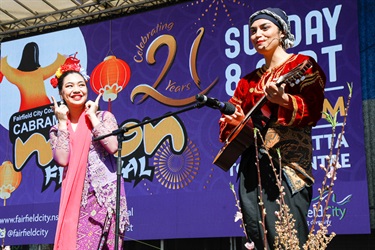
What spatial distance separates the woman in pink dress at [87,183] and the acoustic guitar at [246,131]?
716 millimetres

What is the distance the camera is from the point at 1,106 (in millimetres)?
7672

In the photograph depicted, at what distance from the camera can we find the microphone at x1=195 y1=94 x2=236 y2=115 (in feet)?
7.55

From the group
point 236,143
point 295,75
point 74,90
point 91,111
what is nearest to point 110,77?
point 74,90

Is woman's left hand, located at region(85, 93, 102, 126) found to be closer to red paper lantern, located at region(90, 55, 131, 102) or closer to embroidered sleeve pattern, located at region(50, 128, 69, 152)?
embroidered sleeve pattern, located at region(50, 128, 69, 152)

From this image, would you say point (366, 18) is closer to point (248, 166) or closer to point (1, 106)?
point (248, 166)

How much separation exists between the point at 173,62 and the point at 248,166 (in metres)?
4.11

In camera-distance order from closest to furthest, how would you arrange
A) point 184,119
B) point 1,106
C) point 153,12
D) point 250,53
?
point 250,53, point 184,119, point 153,12, point 1,106

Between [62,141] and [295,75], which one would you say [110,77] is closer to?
[62,141]

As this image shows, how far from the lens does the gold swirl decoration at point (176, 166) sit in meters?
6.13

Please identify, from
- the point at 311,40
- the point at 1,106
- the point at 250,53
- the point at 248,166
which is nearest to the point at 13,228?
the point at 1,106

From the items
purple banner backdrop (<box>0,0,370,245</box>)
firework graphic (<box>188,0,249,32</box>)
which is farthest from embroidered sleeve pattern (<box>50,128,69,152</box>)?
firework graphic (<box>188,0,249,32</box>)

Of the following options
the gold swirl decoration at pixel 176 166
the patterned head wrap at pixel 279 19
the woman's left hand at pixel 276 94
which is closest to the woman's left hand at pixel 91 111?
the patterned head wrap at pixel 279 19

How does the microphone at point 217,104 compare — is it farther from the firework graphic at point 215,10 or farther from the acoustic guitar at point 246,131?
the firework graphic at point 215,10

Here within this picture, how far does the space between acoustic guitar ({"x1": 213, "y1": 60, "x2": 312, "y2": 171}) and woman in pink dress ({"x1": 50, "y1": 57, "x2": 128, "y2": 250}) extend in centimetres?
72
